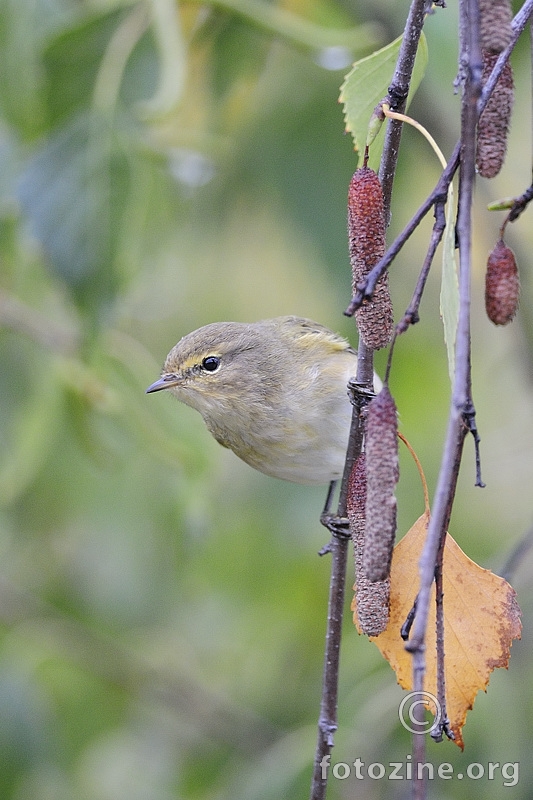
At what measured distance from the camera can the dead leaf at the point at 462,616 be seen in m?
1.55

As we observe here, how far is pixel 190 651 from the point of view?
5.33 m

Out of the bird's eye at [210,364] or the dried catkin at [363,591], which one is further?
the bird's eye at [210,364]

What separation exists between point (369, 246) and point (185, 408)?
8.35 feet

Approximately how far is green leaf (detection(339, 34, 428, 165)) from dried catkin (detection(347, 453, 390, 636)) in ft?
1.85

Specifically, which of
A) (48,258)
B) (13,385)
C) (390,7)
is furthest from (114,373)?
(390,7)

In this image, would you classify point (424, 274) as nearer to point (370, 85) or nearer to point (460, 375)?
point (460, 375)

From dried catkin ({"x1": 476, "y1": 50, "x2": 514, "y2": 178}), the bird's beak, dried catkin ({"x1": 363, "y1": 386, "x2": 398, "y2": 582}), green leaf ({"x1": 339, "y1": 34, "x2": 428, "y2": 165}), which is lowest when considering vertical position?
dried catkin ({"x1": 363, "y1": 386, "x2": 398, "y2": 582})

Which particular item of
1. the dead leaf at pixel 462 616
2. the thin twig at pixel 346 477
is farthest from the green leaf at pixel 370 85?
the dead leaf at pixel 462 616

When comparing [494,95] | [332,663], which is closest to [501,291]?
[494,95]

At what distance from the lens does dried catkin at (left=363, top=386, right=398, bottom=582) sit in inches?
47.4

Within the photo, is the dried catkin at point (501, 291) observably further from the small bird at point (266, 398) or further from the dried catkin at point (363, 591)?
the small bird at point (266, 398)

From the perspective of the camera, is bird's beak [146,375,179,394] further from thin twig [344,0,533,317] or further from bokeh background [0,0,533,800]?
thin twig [344,0,533,317]

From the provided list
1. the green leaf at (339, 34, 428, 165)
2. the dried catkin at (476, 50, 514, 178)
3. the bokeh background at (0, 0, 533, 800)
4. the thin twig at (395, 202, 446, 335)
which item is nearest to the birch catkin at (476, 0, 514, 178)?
the dried catkin at (476, 50, 514, 178)

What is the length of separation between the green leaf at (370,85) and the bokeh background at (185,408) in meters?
1.16
